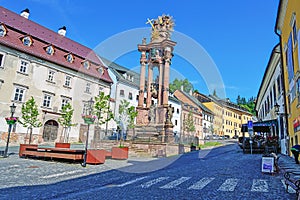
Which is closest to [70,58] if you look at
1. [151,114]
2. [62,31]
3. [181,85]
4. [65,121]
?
[62,31]

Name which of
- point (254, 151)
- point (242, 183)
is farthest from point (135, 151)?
point (242, 183)

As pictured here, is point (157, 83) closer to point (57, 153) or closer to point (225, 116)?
point (57, 153)

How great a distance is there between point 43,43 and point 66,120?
1068cm

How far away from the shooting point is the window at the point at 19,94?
85.4ft

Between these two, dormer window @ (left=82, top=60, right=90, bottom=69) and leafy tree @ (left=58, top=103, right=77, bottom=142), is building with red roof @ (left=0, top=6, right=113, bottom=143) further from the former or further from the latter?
leafy tree @ (left=58, top=103, right=77, bottom=142)

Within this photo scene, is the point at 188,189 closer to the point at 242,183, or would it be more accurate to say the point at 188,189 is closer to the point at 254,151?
the point at 242,183

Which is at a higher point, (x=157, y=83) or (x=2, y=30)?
(x=2, y=30)

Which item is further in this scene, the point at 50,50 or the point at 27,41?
the point at 50,50

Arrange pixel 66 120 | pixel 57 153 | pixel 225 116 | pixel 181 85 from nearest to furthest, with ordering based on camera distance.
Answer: pixel 57 153 → pixel 66 120 → pixel 181 85 → pixel 225 116

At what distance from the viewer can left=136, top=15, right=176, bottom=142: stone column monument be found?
69.5 ft

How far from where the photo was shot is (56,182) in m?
8.18

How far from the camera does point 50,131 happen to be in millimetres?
29422

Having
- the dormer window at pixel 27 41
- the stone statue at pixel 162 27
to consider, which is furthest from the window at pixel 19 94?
the stone statue at pixel 162 27

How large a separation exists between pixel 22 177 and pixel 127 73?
117 feet
